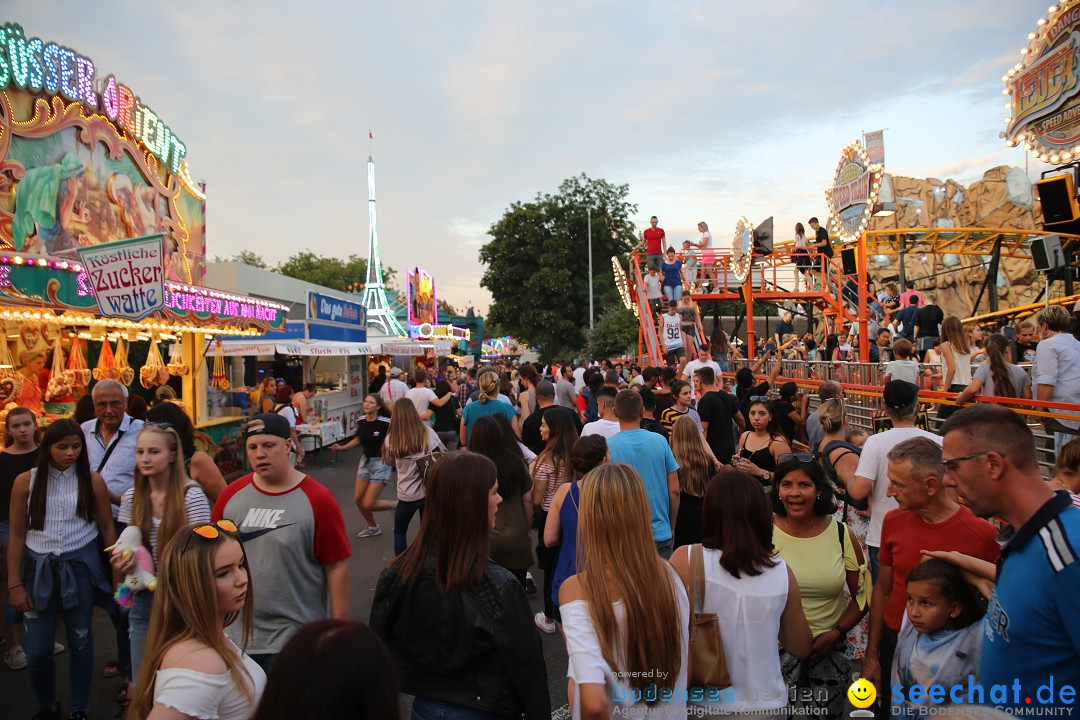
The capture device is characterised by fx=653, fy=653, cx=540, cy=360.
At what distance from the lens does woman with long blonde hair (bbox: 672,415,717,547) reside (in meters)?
4.90

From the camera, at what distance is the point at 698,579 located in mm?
2508

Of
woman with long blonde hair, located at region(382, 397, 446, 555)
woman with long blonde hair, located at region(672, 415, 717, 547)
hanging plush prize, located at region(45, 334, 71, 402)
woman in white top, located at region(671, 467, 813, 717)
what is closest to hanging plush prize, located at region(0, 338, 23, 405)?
hanging plush prize, located at region(45, 334, 71, 402)

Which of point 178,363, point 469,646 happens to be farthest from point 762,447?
point 178,363

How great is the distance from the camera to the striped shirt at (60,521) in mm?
3939

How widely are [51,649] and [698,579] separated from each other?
387 cm

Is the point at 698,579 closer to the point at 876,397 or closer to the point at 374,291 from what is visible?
the point at 876,397

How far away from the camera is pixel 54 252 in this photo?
11617 mm

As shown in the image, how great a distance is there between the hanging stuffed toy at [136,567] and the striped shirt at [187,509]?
0.67 feet

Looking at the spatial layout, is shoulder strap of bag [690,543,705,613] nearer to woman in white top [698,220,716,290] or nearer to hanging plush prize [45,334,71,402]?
hanging plush prize [45,334,71,402]

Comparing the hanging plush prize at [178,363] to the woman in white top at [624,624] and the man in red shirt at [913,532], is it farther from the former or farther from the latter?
the man in red shirt at [913,532]

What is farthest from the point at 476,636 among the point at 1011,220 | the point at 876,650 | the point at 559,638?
the point at 1011,220

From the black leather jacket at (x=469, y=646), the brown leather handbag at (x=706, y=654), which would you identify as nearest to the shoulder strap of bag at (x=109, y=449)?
the black leather jacket at (x=469, y=646)

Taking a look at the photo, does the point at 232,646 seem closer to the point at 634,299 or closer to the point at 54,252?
the point at 54,252

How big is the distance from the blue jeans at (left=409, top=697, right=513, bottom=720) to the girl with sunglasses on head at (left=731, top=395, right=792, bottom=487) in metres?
3.29
